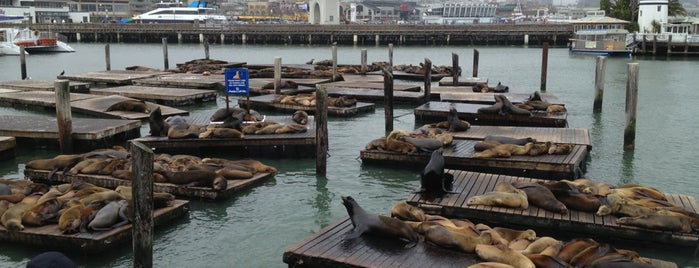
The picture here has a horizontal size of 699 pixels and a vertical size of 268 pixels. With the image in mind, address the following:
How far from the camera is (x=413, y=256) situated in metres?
5.92

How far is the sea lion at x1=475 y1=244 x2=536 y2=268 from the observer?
17.7 feet

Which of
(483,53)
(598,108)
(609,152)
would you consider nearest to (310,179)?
(609,152)

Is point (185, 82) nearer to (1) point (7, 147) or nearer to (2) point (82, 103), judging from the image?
(2) point (82, 103)

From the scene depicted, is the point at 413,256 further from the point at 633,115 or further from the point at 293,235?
the point at 633,115

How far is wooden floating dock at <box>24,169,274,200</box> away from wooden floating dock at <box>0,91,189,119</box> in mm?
5428

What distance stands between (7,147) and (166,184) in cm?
450

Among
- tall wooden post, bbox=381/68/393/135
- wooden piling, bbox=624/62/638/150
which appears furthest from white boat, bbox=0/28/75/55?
wooden piling, bbox=624/62/638/150

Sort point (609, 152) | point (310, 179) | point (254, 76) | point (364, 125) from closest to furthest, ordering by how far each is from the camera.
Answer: point (310, 179) < point (609, 152) < point (364, 125) < point (254, 76)

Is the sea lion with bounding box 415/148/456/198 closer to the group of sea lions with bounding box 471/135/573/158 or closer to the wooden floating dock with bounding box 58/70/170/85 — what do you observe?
the group of sea lions with bounding box 471/135/573/158

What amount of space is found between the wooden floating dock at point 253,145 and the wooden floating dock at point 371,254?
5.56 m

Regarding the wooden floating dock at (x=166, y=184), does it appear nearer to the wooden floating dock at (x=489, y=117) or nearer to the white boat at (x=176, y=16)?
the wooden floating dock at (x=489, y=117)

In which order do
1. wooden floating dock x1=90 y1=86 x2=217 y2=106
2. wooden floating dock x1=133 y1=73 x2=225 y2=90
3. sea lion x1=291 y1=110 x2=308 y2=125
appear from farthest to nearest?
wooden floating dock x1=133 y1=73 x2=225 y2=90
wooden floating dock x1=90 y1=86 x2=217 y2=106
sea lion x1=291 y1=110 x2=308 y2=125

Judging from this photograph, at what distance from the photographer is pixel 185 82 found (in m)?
22.9

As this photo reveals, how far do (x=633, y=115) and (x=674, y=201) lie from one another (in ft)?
16.5
